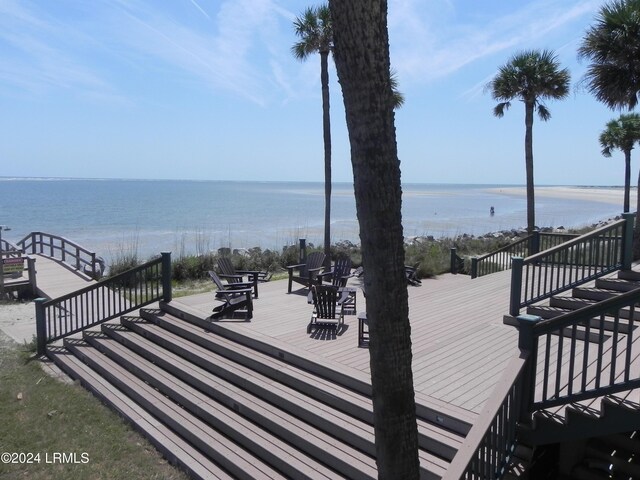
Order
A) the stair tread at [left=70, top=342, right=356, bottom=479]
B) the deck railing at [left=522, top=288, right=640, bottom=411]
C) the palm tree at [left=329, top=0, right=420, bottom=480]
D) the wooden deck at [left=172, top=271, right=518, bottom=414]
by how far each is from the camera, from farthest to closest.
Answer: the wooden deck at [left=172, top=271, right=518, bottom=414], the stair tread at [left=70, top=342, right=356, bottom=479], the deck railing at [left=522, top=288, right=640, bottom=411], the palm tree at [left=329, top=0, right=420, bottom=480]

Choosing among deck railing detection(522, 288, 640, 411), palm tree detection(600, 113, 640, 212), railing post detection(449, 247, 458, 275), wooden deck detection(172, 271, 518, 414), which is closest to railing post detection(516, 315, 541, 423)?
deck railing detection(522, 288, 640, 411)

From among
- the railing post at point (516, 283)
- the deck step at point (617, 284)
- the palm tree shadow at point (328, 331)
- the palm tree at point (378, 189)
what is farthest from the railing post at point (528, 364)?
the deck step at point (617, 284)

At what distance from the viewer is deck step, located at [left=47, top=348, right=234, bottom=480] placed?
476 centimetres

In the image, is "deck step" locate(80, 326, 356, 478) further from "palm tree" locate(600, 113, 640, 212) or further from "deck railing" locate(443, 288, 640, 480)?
"palm tree" locate(600, 113, 640, 212)

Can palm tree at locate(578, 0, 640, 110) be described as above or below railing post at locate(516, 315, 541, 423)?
above

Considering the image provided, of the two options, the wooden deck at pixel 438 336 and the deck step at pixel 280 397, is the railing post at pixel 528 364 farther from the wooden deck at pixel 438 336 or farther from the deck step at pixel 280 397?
the deck step at pixel 280 397

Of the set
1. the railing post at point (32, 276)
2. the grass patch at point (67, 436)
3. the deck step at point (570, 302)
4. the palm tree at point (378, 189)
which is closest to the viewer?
the palm tree at point (378, 189)

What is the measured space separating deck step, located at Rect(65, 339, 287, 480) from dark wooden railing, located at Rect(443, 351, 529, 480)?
2.01 metres

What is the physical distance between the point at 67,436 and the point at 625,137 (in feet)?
96.2

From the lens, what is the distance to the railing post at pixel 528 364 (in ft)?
13.0

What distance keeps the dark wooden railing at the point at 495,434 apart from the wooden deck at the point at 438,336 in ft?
1.59

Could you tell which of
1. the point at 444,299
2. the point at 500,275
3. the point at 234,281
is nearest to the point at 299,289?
the point at 234,281

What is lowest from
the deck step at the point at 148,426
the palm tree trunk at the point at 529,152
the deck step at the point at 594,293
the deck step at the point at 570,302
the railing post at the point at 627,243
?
the deck step at the point at 148,426

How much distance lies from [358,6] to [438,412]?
359 cm
